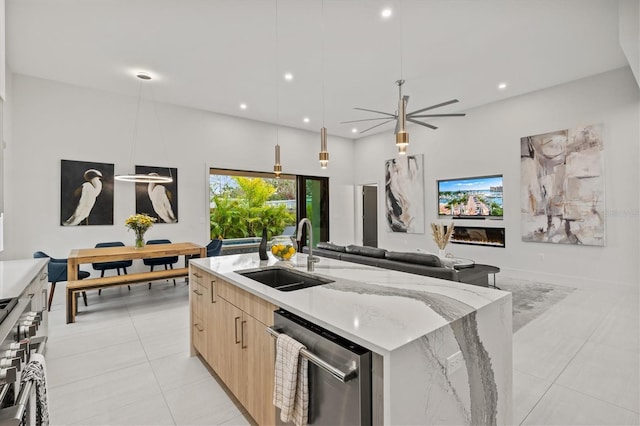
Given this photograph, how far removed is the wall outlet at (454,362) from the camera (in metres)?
1.22

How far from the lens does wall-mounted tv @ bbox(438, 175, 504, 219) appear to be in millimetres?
5961

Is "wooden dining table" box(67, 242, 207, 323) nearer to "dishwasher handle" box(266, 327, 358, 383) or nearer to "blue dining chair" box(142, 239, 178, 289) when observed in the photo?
"blue dining chair" box(142, 239, 178, 289)

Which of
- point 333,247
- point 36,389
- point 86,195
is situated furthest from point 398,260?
point 86,195

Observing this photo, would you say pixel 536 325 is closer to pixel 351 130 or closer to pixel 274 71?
pixel 274 71

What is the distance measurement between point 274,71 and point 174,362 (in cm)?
392

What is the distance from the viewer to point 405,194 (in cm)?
753

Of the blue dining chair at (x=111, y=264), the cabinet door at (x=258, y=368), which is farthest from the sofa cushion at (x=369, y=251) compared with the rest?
the blue dining chair at (x=111, y=264)

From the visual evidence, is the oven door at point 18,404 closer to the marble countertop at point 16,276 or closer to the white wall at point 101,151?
the marble countertop at point 16,276

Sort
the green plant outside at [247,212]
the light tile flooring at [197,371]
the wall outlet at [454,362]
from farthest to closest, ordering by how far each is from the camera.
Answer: the green plant outside at [247,212] < the light tile flooring at [197,371] < the wall outlet at [454,362]

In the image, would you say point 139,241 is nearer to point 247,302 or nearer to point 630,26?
point 247,302

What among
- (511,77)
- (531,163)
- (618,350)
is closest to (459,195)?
(531,163)

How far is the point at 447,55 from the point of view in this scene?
4105mm

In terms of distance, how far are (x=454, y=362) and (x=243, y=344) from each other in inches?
46.1

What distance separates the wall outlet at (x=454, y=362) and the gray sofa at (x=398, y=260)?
2.05 metres
